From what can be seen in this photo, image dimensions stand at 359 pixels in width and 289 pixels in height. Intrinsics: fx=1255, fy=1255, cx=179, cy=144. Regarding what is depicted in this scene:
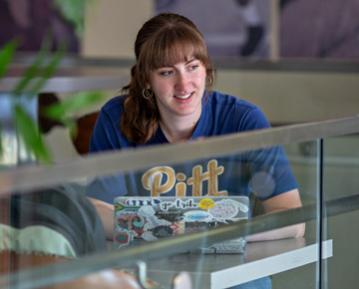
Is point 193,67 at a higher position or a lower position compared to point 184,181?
higher

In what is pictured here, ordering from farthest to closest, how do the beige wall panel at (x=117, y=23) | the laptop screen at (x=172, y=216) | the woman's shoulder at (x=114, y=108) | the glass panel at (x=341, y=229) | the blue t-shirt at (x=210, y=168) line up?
1. the beige wall panel at (x=117, y=23)
2. the woman's shoulder at (x=114, y=108)
3. the glass panel at (x=341, y=229)
4. the laptop screen at (x=172, y=216)
5. the blue t-shirt at (x=210, y=168)

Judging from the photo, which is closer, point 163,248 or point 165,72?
point 163,248

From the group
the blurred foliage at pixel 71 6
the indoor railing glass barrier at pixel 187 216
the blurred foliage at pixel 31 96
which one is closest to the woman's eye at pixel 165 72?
the indoor railing glass barrier at pixel 187 216

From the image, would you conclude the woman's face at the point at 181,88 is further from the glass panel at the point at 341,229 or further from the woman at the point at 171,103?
the glass panel at the point at 341,229

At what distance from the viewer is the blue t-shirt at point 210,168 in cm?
262

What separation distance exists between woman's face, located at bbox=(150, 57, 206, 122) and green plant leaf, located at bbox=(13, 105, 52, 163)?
1656 mm

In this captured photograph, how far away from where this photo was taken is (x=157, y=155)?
2.25 meters

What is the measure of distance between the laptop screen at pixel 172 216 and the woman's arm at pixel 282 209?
61 millimetres

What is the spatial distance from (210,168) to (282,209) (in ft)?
0.95

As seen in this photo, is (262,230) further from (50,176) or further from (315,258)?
(50,176)

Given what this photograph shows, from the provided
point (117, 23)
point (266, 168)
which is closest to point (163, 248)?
point (266, 168)

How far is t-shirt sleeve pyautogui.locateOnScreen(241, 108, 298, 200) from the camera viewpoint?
2.90m

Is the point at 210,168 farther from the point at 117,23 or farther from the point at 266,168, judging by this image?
the point at 117,23

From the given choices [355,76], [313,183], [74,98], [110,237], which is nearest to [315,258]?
[313,183]
